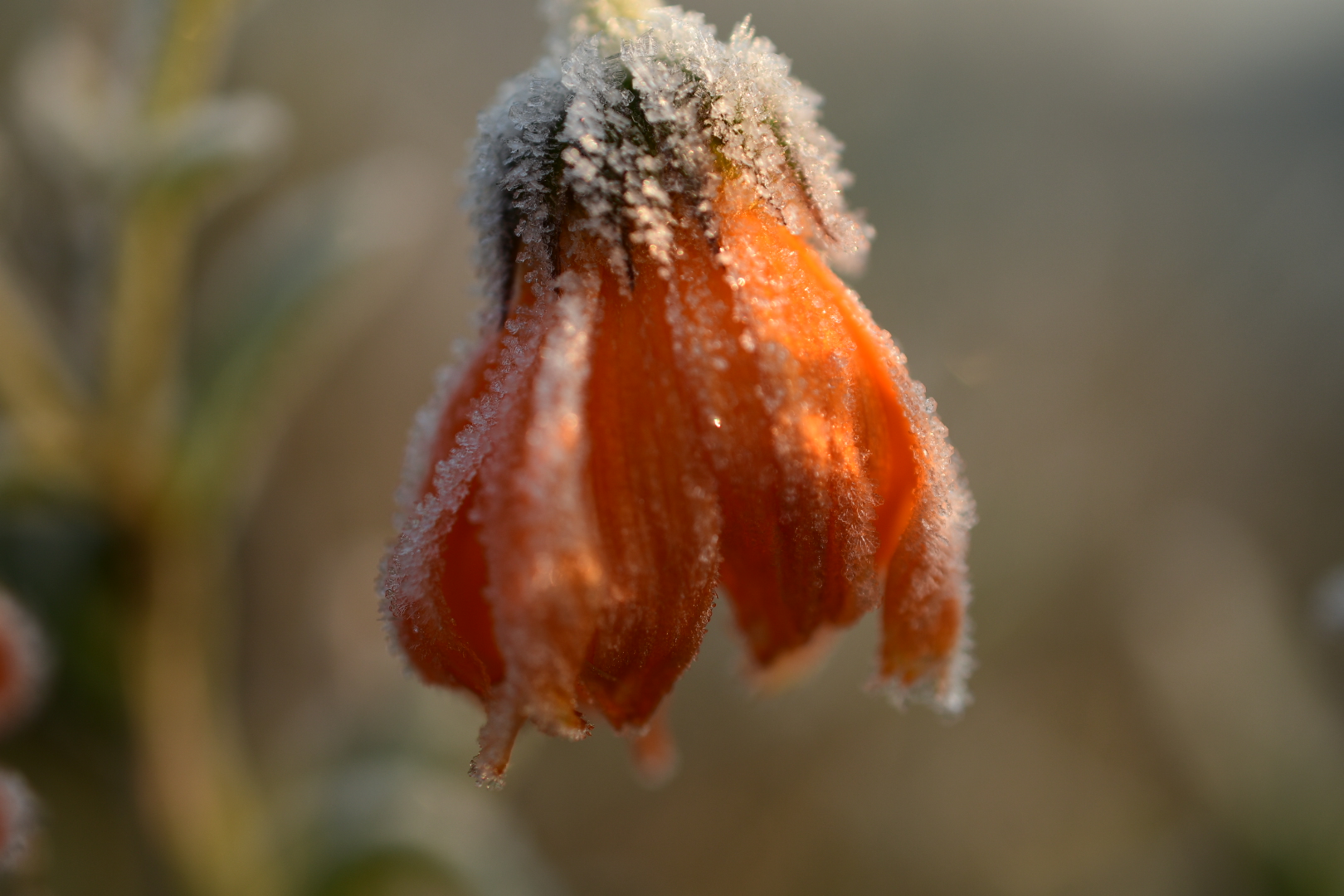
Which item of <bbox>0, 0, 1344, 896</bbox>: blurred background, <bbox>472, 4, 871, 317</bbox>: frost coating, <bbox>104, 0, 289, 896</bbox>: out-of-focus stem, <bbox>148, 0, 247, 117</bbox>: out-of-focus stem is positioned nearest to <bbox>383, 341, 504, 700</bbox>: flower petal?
<bbox>472, 4, 871, 317</bbox>: frost coating

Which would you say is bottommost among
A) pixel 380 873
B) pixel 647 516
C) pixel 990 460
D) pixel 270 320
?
pixel 380 873

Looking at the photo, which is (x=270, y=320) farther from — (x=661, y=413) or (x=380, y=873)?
(x=661, y=413)

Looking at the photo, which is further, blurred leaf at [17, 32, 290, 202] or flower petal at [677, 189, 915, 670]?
blurred leaf at [17, 32, 290, 202]

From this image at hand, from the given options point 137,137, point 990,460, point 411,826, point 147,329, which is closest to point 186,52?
point 137,137

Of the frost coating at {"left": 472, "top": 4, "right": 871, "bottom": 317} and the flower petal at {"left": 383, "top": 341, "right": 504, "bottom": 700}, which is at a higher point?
the frost coating at {"left": 472, "top": 4, "right": 871, "bottom": 317}

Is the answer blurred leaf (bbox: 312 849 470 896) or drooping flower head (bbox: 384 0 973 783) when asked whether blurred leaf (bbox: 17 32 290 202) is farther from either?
blurred leaf (bbox: 312 849 470 896)
